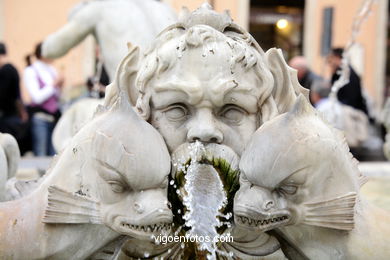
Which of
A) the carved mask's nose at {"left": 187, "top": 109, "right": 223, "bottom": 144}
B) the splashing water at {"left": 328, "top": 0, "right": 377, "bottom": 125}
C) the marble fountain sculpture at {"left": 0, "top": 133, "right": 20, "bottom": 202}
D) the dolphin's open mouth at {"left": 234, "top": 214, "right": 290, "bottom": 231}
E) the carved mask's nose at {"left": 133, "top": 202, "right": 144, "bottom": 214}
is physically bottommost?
the splashing water at {"left": 328, "top": 0, "right": 377, "bottom": 125}

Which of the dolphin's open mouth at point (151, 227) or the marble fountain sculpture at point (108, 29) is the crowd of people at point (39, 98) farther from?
the dolphin's open mouth at point (151, 227)

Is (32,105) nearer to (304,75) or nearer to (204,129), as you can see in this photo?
(304,75)

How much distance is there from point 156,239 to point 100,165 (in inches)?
9.2

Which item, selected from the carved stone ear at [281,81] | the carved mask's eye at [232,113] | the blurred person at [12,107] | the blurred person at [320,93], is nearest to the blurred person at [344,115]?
the blurred person at [320,93]

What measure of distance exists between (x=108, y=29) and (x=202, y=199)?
266cm

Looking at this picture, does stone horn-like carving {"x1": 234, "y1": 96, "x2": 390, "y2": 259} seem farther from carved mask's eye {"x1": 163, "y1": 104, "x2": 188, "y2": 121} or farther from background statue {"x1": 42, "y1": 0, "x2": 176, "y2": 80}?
background statue {"x1": 42, "y1": 0, "x2": 176, "y2": 80}

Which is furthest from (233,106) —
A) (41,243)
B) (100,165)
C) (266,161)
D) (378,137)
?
(378,137)

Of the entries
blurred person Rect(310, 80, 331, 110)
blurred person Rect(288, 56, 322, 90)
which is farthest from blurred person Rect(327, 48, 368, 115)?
blurred person Rect(288, 56, 322, 90)

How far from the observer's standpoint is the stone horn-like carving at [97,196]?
6.32ft

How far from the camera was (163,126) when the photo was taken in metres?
2.14

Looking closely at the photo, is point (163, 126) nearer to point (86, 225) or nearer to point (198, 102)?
point (198, 102)

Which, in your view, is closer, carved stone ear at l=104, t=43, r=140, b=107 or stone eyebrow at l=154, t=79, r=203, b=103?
stone eyebrow at l=154, t=79, r=203, b=103

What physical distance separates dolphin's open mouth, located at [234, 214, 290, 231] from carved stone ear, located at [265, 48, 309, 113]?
38cm

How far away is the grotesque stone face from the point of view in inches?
82.0
